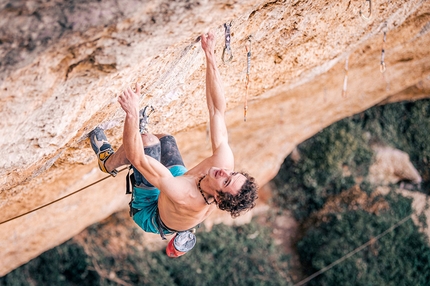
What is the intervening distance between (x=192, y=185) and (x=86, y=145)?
→ 967 millimetres


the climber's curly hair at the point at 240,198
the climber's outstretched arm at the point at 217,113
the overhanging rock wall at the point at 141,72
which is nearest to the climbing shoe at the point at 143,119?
the overhanging rock wall at the point at 141,72

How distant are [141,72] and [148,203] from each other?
3.04 ft

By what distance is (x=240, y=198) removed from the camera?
255 centimetres

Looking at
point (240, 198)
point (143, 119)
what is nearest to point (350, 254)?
point (143, 119)

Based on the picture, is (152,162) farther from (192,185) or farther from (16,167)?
(16,167)

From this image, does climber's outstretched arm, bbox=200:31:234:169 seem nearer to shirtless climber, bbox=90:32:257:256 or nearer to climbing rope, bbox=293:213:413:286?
shirtless climber, bbox=90:32:257:256

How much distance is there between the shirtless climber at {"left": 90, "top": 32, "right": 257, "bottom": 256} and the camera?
2.52 meters

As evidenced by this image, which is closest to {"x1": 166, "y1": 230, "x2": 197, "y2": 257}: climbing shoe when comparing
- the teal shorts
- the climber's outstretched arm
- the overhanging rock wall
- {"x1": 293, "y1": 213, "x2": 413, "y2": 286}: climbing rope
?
the teal shorts

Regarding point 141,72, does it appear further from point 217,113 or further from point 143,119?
point 143,119

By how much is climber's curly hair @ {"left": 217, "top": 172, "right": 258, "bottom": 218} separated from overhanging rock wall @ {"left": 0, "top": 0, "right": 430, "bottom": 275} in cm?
77

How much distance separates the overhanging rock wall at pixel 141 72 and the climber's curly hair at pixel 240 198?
77 centimetres

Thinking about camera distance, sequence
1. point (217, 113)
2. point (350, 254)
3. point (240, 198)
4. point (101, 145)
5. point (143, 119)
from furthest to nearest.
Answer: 1. point (350, 254)
2. point (143, 119)
3. point (101, 145)
4. point (217, 113)
5. point (240, 198)

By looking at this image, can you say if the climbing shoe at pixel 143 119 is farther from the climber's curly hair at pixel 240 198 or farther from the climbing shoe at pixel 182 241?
the climber's curly hair at pixel 240 198

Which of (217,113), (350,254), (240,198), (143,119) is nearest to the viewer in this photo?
(240,198)
